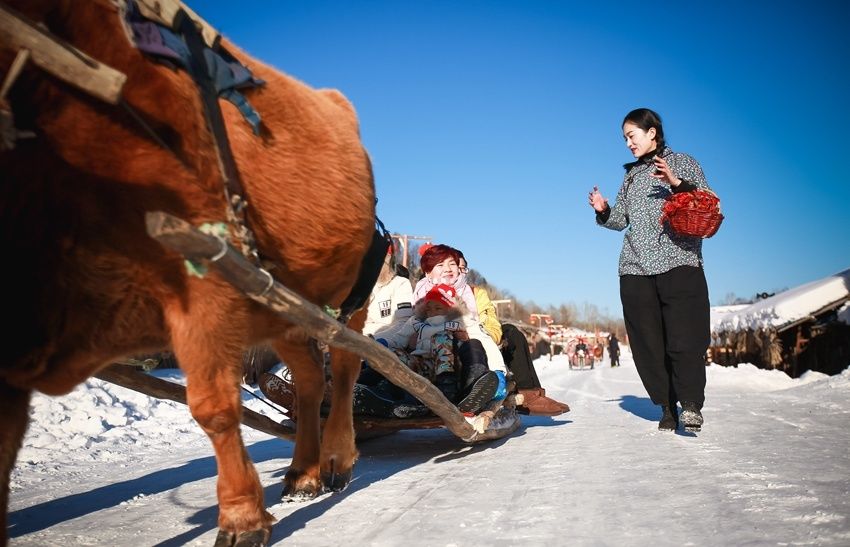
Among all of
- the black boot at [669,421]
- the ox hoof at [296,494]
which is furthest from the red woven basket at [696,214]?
the ox hoof at [296,494]

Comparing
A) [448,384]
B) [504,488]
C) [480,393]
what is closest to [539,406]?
[448,384]

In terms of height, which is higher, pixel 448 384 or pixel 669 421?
pixel 448 384

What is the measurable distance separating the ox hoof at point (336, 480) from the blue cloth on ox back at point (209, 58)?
188cm

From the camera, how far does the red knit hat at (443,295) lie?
5.12 meters

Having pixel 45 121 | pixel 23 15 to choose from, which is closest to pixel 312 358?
pixel 45 121

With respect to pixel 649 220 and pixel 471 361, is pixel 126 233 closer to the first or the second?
pixel 471 361

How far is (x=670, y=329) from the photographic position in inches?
179

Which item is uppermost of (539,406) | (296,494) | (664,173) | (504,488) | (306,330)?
(664,173)

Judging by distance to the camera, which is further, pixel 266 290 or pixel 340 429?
pixel 340 429

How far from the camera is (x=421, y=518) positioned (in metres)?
2.40

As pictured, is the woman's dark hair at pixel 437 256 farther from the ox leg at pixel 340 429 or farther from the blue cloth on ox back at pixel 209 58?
the blue cloth on ox back at pixel 209 58

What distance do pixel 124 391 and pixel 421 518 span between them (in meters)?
6.26

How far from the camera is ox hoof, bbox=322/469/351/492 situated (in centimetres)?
312

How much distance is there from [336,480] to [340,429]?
0.30 metres
